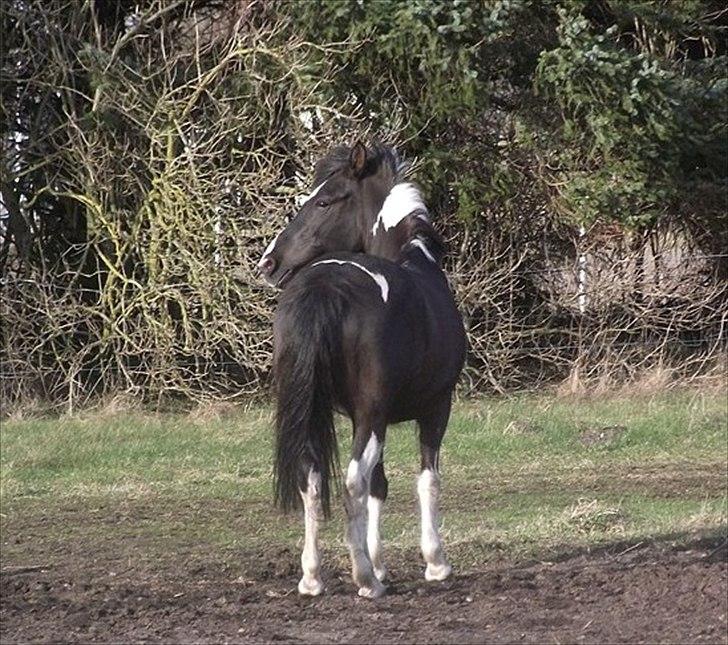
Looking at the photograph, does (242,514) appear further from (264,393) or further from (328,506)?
(264,393)

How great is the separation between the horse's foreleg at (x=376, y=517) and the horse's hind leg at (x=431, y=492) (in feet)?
0.81

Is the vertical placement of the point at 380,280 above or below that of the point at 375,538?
above

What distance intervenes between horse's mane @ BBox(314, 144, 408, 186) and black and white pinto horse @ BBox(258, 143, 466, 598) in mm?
588

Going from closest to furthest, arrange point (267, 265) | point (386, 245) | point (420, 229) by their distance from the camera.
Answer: point (420, 229) → point (386, 245) → point (267, 265)

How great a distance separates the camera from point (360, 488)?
6316mm

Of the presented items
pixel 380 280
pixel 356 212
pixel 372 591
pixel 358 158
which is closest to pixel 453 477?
pixel 356 212

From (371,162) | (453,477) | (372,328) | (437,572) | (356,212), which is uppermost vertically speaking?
(371,162)

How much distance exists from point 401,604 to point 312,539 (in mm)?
492

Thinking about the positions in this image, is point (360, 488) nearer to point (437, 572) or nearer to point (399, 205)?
point (437, 572)

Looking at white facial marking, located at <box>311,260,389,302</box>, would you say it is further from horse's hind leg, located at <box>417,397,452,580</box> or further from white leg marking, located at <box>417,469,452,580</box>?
white leg marking, located at <box>417,469,452,580</box>

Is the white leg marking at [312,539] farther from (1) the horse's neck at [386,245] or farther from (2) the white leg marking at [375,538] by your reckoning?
(1) the horse's neck at [386,245]

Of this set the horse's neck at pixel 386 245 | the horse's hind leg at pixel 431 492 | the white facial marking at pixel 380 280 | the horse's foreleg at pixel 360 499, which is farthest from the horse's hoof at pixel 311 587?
the horse's neck at pixel 386 245

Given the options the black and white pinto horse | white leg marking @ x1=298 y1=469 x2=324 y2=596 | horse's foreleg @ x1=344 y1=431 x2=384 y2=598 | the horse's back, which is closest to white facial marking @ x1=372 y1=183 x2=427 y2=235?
the black and white pinto horse

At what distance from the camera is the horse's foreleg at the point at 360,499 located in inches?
248
